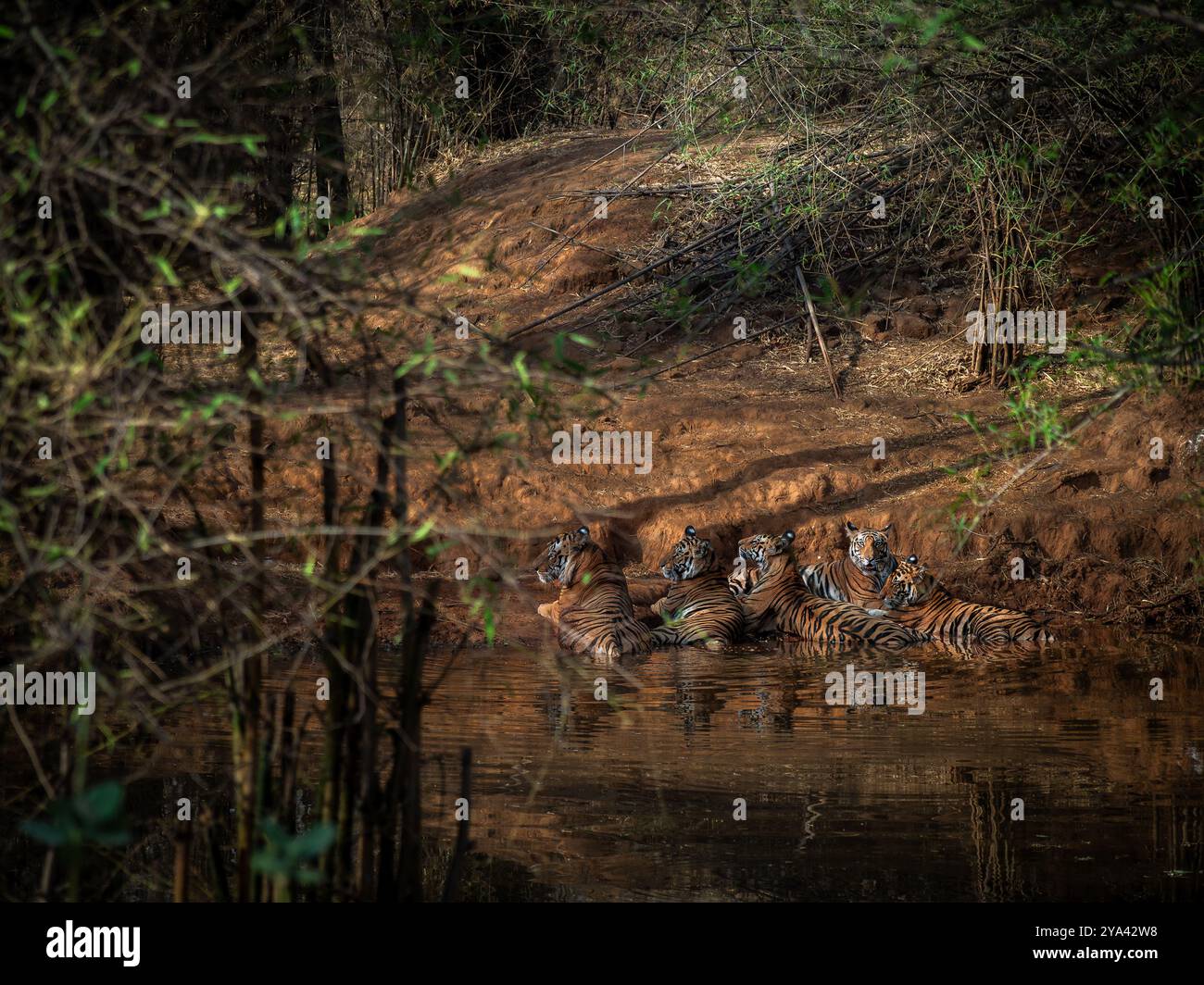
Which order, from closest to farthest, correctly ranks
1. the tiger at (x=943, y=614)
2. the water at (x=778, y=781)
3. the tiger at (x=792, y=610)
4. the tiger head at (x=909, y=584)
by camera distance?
1. the water at (x=778, y=781)
2. the tiger at (x=943, y=614)
3. the tiger at (x=792, y=610)
4. the tiger head at (x=909, y=584)

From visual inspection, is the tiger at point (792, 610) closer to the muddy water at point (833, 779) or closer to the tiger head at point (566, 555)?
the muddy water at point (833, 779)

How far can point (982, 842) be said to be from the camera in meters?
5.92

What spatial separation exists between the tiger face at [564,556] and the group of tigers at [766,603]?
10 millimetres

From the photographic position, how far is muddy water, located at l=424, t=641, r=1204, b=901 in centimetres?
555

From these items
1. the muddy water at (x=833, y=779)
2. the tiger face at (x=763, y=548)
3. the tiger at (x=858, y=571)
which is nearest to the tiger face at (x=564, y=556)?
the tiger face at (x=763, y=548)

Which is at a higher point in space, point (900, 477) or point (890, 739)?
point (900, 477)

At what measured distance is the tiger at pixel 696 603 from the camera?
10.9 meters

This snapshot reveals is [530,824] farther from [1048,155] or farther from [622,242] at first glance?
[622,242]

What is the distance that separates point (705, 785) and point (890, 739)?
1.36 meters

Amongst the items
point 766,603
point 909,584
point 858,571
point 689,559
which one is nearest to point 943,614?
point 909,584

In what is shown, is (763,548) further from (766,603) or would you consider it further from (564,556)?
(564,556)

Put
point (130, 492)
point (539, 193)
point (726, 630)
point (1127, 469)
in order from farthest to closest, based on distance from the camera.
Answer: point (539, 193), point (1127, 469), point (726, 630), point (130, 492)
